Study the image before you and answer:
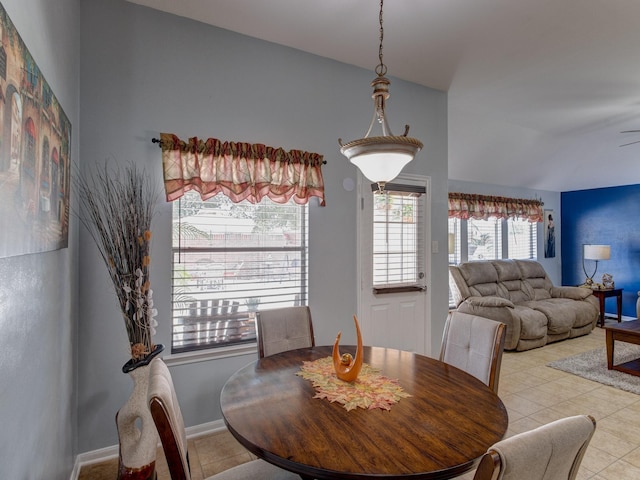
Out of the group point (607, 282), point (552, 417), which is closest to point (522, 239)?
point (607, 282)

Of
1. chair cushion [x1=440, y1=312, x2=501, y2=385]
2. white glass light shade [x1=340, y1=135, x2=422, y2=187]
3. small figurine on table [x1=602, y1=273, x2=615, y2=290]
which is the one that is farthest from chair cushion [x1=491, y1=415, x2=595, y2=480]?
small figurine on table [x1=602, y1=273, x2=615, y2=290]

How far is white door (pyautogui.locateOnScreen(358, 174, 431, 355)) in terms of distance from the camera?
10.4 feet

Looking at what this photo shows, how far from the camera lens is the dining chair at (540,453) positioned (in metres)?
0.76

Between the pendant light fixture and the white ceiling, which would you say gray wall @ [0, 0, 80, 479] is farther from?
the pendant light fixture

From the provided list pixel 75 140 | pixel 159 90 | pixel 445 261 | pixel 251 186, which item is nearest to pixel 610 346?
pixel 445 261

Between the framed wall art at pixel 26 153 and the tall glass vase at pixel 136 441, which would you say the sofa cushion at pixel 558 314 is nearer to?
the tall glass vase at pixel 136 441

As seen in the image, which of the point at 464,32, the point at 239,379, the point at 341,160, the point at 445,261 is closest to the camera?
the point at 239,379

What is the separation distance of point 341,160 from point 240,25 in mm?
1244

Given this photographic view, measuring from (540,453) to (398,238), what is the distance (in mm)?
2647

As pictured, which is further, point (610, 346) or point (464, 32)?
point (610, 346)

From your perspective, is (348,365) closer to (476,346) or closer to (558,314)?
(476,346)

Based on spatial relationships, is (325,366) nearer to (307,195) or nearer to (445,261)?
(307,195)

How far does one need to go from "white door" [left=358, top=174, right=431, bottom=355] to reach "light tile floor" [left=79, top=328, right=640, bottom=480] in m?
0.94

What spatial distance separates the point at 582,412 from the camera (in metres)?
2.89
